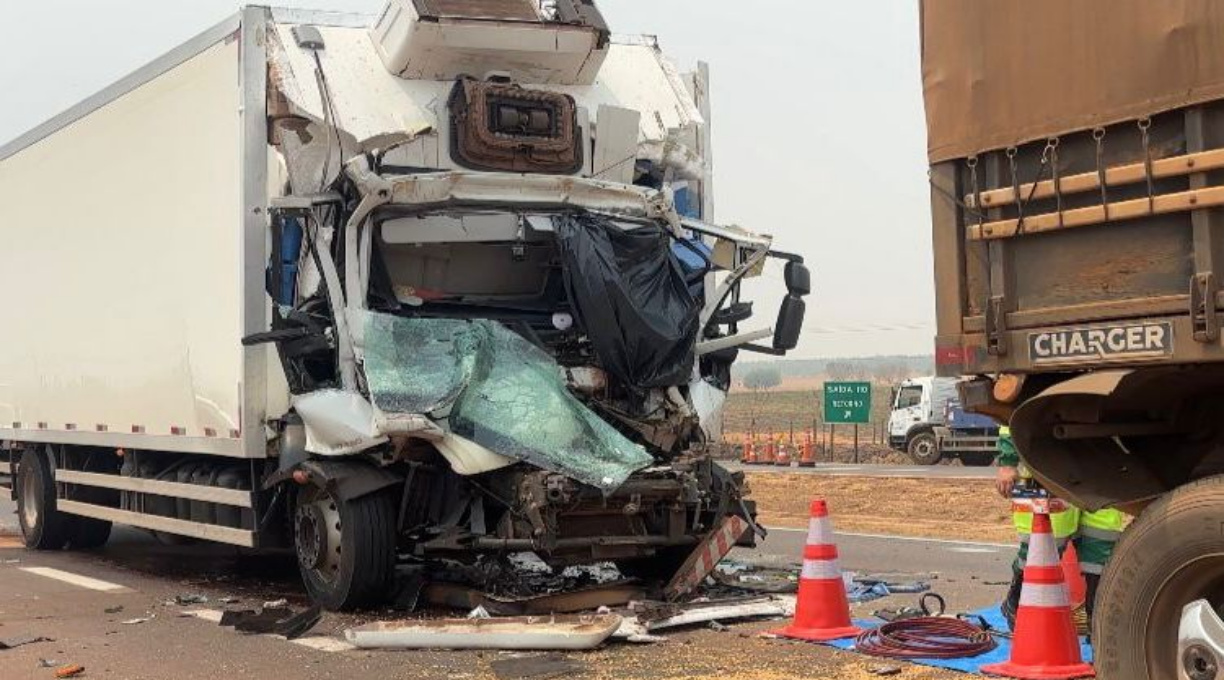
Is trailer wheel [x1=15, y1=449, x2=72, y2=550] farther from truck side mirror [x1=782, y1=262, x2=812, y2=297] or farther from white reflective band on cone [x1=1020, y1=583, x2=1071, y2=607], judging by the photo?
white reflective band on cone [x1=1020, y1=583, x2=1071, y2=607]

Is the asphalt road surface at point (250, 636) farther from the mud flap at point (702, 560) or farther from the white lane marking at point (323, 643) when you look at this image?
the mud flap at point (702, 560)

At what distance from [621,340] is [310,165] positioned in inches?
88.8

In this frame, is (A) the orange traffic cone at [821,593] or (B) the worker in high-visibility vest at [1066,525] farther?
(A) the orange traffic cone at [821,593]

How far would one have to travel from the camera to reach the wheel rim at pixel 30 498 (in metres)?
14.0

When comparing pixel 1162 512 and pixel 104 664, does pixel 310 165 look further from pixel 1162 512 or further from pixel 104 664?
pixel 1162 512

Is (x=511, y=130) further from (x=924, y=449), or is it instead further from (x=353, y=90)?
(x=924, y=449)

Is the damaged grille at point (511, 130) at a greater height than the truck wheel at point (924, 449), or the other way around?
the damaged grille at point (511, 130)

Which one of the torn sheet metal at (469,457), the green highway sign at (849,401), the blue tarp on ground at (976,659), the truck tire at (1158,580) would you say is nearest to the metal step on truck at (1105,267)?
the truck tire at (1158,580)

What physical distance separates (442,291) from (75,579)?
4301mm

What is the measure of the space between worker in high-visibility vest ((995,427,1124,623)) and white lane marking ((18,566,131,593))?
6.62m

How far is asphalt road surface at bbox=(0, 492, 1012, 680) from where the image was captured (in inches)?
281

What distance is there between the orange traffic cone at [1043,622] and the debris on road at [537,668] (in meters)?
2.00

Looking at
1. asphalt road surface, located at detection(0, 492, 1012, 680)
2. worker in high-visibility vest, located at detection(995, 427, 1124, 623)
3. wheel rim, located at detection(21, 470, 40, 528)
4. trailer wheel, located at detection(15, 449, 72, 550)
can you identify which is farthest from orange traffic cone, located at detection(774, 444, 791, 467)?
worker in high-visibility vest, located at detection(995, 427, 1124, 623)

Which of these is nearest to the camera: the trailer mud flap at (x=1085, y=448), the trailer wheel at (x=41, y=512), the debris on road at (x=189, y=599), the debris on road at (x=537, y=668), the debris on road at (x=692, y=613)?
the trailer mud flap at (x=1085, y=448)
